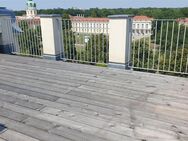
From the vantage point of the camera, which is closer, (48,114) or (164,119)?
(164,119)

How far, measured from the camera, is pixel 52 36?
5.36m

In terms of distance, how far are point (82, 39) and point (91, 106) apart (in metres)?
3.42

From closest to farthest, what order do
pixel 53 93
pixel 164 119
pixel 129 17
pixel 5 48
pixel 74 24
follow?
pixel 164 119
pixel 53 93
pixel 129 17
pixel 74 24
pixel 5 48

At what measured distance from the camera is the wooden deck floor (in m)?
2.31

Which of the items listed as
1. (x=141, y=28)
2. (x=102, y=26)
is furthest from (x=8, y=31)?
(x=141, y=28)

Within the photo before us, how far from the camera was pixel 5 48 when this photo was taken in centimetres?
659

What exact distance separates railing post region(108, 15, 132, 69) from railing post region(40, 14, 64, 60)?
1569 millimetres

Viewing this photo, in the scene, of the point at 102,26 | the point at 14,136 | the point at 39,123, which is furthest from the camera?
the point at 102,26

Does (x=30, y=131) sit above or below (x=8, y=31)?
below

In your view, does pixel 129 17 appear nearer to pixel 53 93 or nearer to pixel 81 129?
pixel 53 93

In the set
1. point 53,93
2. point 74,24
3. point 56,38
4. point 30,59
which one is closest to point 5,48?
point 30,59

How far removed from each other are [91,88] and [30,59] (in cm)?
274

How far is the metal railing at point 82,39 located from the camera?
5180 millimetres

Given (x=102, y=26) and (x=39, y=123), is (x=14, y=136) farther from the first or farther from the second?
(x=102, y=26)
